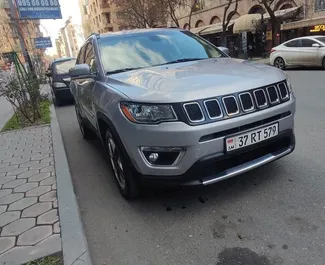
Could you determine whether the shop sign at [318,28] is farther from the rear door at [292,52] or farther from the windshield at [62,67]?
the windshield at [62,67]

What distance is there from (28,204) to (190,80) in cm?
217

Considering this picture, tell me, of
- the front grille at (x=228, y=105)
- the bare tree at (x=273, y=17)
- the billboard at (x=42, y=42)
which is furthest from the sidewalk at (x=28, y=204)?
the billboard at (x=42, y=42)

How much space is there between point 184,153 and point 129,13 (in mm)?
30126

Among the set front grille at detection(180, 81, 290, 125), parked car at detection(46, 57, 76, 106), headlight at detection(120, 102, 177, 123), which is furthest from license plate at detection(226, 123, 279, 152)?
parked car at detection(46, 57, 76, 106)

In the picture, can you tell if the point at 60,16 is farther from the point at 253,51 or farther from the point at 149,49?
the point at 253,51

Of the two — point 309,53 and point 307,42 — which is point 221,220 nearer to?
point 309,53

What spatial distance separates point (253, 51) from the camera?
24906 millimetres

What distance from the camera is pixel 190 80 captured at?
8.96ft

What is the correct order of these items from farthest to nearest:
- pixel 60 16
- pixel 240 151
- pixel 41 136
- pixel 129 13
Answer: pixel 129 13, pixel 60 16, pixel 41 136, pixel 240 151

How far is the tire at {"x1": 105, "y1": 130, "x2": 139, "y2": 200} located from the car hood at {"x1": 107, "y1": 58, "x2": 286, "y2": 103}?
0.59 metres

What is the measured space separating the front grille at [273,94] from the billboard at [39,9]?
12431mm

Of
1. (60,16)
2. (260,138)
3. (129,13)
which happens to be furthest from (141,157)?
(129,13)

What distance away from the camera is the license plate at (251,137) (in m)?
2.59

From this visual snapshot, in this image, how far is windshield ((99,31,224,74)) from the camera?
3.61 m
